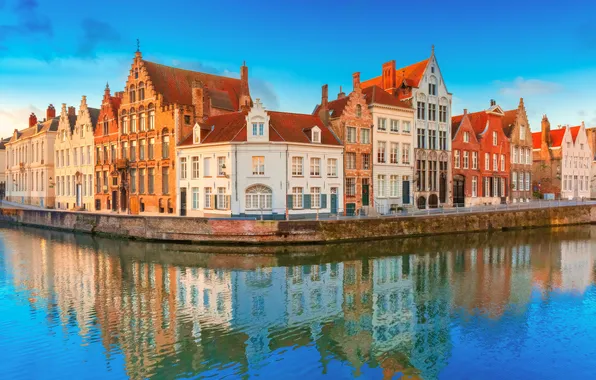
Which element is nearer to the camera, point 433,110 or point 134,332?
point 134,332

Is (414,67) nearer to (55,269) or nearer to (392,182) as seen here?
(392,182)

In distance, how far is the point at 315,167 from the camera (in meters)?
35.3

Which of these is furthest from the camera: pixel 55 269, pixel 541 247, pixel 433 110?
pixel 433 110

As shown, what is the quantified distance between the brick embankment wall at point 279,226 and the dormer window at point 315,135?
7273 millimetres

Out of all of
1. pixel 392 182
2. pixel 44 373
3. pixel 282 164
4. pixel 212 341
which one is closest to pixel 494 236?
pixel 392 182

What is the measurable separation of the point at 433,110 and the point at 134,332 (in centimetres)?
3747

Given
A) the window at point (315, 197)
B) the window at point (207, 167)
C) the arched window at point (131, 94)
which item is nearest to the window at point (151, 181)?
the arched window at point (131, 94)

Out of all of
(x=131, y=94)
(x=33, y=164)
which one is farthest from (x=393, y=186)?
(x=33, y=164)

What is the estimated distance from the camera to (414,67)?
150 feet

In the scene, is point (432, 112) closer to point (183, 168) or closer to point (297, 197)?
point (297, 197)

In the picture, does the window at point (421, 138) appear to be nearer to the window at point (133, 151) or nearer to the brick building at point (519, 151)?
the brick building at point (519, 151)

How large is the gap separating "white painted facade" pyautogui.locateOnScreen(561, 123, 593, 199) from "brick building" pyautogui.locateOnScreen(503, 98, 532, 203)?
7283mm

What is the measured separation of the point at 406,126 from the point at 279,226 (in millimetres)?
18599

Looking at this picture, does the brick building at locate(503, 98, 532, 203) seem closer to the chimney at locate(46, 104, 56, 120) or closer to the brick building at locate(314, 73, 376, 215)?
the brick building at locate(314, 73, 376, 215)
